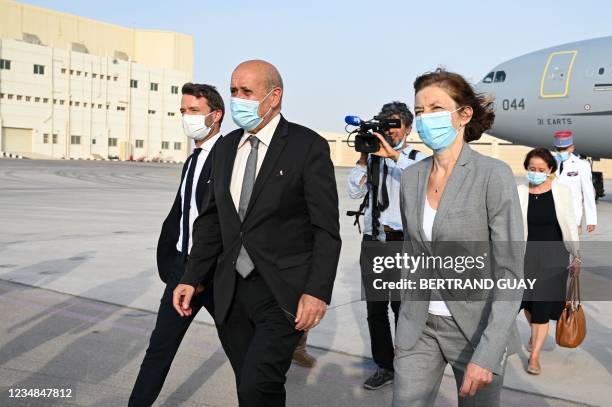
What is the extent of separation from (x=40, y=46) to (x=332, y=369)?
3374 inches

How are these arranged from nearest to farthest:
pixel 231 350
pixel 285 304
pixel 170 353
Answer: pixel 285 304
pixel 231 350
pixel 170 353

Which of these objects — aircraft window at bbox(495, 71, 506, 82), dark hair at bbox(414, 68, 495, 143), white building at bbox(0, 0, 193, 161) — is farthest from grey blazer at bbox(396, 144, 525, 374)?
white building at bbox(0, 0, 193, 161)

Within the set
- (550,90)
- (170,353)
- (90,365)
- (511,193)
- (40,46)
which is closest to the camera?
(511,193)

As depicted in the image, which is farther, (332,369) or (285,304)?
(332,369)

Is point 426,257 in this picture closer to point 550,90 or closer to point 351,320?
point 351,320

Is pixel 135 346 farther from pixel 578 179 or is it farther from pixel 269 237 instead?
pixel 578 179

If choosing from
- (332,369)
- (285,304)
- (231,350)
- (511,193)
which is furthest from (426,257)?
(332,369)

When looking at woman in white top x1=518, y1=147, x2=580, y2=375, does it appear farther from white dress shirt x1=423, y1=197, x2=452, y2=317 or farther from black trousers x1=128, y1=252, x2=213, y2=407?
white dress shirt x1=423, y1=197, x2=452, y2=317

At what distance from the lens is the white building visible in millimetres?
81969

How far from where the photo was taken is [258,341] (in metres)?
3.60

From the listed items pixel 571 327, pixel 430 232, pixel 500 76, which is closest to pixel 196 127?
pixel 430 232

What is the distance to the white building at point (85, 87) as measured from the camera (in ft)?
269

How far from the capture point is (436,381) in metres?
3.20

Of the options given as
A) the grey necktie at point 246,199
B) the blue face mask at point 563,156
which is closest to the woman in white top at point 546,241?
the grey necktie at point 246,199
